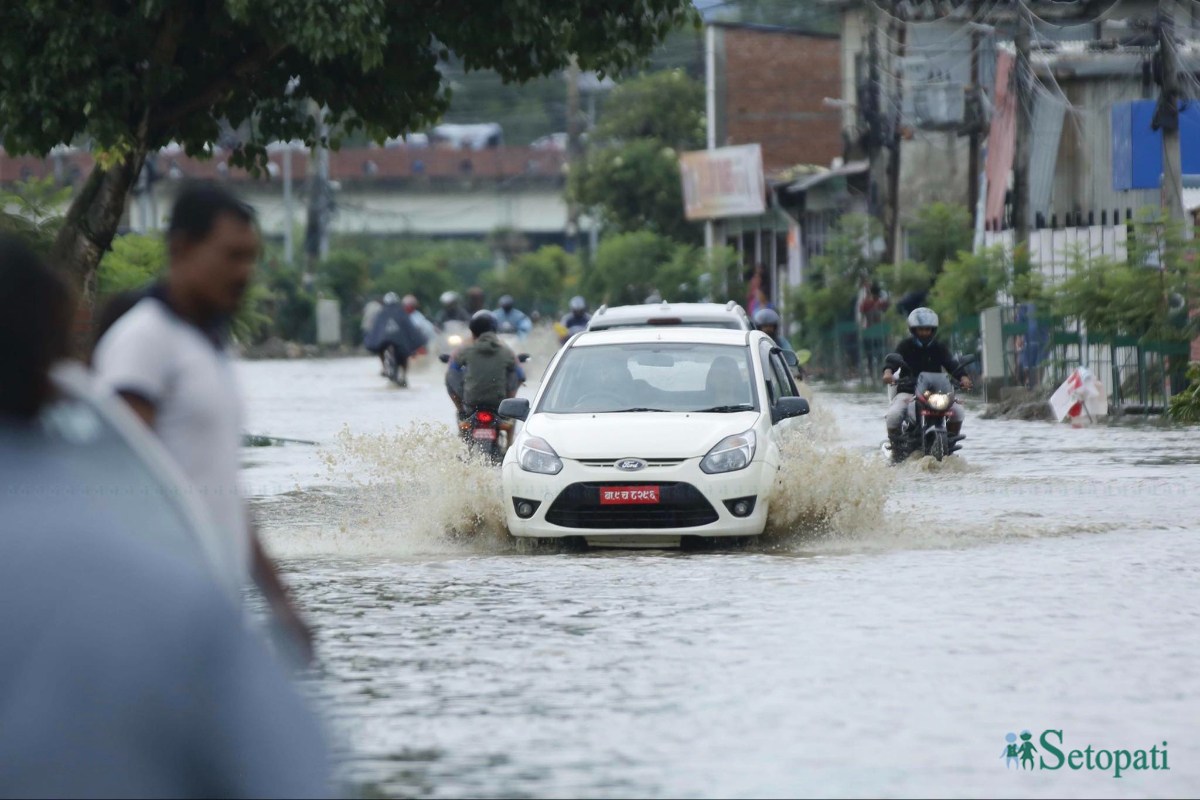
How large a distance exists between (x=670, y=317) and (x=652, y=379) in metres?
2.03

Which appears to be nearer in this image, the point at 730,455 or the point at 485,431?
the point at 730,455

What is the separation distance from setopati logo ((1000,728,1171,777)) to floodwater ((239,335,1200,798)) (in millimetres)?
42

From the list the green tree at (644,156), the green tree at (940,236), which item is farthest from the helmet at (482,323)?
the green tree at (644,156)

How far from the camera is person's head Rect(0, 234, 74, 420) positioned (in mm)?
2834

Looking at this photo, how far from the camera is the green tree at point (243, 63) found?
17.0 meters

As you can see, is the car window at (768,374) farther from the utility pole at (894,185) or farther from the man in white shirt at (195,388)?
the utility pole at (894,185)

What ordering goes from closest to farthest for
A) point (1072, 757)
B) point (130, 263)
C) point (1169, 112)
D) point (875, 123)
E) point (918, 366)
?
point (1072, 757) < point (918, 366) < point (130, 263) < point (1169, 112) < point (875, 123)

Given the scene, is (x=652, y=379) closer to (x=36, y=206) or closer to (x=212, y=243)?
(x=212, y=243)

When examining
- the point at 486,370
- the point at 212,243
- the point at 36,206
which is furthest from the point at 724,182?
the point at 212,243

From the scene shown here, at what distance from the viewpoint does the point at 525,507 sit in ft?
45.3

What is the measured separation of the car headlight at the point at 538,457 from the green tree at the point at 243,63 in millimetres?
4092

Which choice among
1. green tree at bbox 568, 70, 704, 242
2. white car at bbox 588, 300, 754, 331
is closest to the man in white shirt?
white car at bbox 588, 300, 754, 331

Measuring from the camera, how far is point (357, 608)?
11.2 meters

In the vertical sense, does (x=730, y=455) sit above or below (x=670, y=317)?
below
